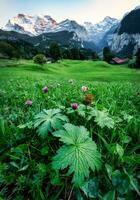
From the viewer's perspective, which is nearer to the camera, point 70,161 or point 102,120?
point 70,161

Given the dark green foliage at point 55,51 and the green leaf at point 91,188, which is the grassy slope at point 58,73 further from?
the dark green foliage at point 55,51

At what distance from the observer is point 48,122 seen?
116 inches

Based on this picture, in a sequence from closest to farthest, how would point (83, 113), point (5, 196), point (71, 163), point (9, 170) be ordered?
point (71, 163) < point (5, 196) < point (9, 170) < point (83, 113)

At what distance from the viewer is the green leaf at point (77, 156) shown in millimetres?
2326

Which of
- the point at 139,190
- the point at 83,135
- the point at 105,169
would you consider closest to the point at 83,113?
the point at 83,135

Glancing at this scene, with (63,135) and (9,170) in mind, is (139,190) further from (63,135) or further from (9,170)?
(9,170)

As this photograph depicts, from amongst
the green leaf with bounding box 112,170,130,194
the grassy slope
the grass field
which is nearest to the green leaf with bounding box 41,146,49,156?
the grass field

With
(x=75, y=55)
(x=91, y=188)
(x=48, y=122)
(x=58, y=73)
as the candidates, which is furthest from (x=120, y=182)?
(x=75, y=55)

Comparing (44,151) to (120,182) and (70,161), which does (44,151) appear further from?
(120,182)

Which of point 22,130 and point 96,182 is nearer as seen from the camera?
point 96,182

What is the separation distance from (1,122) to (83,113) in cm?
101

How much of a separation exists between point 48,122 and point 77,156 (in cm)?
66

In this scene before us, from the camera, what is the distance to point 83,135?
268cm

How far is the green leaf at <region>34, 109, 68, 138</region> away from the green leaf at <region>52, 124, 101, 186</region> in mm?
294
